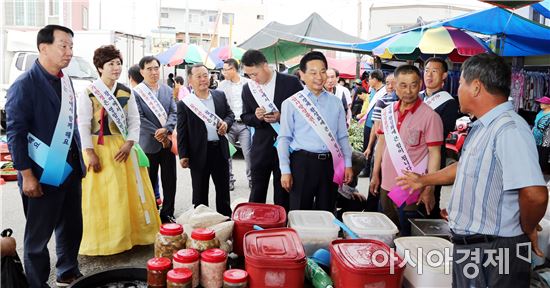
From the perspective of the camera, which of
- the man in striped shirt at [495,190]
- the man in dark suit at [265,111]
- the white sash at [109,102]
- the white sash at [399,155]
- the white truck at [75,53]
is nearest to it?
the man in striped shirt at [495,190]

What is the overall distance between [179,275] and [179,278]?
0.02m

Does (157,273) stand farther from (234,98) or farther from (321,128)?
(234,98)

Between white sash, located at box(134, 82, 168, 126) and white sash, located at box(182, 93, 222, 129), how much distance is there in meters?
0.49

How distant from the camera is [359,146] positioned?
6840 mm

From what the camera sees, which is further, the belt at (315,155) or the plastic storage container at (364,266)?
the belt at (315,155)

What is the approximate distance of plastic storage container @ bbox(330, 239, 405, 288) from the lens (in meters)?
1.72

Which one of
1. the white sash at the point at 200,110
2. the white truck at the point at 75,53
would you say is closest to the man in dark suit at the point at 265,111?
the white sash at the point at 200,110

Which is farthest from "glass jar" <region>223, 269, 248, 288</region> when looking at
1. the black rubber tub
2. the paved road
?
the paved road

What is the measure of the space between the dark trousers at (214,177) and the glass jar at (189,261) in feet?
7.26

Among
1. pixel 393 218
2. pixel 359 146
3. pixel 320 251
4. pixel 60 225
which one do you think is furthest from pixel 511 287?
pixel 359 146

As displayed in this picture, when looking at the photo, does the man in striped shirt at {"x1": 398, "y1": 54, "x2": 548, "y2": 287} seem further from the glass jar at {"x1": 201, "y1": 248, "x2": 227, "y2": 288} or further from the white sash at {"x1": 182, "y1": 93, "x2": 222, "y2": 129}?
the white sash at {"x1": 182, "y1": 93, "x2": 222, "y2": 129}

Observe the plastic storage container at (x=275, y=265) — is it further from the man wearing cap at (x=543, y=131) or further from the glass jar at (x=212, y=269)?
the man wearing cap at (x=543, y=131)

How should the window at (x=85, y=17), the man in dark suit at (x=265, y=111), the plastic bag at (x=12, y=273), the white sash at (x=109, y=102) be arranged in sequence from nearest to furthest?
the plastic bag at (x=12, y=273) < the white sash at (x=109, y=102) < the man in dark suit at (x=265, y=111) < the window at (x=85, y=17)

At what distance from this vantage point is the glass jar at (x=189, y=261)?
191 cm
